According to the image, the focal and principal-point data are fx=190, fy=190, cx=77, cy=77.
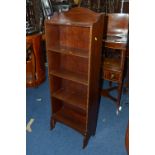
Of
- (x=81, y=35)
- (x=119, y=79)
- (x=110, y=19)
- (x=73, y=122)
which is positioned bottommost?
(x=73, y=122)

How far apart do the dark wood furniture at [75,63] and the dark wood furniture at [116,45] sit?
490 millimetres

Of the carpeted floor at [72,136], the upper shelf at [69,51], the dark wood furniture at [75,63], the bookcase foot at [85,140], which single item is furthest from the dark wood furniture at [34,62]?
the bookcase foot at [85,140]

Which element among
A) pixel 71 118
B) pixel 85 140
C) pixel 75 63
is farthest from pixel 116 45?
pixel 85 140

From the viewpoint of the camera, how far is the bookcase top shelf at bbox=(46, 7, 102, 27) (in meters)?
1.51

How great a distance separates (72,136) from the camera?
202cm

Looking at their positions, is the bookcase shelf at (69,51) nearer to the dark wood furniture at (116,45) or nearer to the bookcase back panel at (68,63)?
the bookcase back panel at (68,63)

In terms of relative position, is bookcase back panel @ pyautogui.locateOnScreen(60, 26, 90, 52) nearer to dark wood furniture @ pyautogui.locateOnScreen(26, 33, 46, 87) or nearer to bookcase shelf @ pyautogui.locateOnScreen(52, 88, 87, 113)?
bookcase shelf @ pyautogui.locateOnScreen(52, 88, 87, 113)
